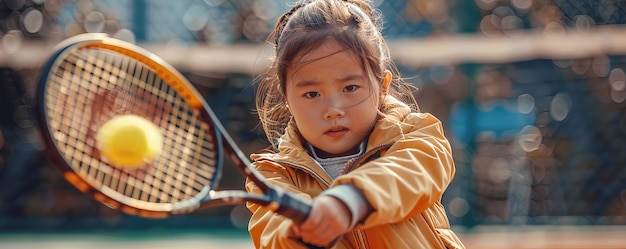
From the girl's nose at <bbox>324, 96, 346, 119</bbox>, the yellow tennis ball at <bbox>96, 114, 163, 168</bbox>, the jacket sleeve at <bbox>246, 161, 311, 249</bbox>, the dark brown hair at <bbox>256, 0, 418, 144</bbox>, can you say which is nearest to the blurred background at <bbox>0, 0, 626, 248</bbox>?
the dark brown hair at <bbox>256, 0, 418, 144</bbox>

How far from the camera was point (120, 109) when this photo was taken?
6.40 ft

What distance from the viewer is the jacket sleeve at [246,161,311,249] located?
5.88 feet

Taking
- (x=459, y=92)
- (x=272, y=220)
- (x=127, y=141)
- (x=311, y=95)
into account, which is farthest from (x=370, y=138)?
(x=459, y=92)

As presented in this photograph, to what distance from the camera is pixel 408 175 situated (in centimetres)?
180

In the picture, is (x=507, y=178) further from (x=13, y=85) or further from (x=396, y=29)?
(x=13, y=85)

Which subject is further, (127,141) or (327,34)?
(327,34)

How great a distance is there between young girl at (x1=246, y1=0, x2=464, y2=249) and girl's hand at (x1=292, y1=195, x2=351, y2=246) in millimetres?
108

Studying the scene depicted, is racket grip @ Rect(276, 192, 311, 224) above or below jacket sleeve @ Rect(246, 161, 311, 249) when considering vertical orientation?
above

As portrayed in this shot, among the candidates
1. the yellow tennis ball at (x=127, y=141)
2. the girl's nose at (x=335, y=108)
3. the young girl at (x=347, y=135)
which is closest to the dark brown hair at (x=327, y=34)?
the young girl at (x=347, y=135)

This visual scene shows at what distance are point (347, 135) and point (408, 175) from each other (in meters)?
0.23

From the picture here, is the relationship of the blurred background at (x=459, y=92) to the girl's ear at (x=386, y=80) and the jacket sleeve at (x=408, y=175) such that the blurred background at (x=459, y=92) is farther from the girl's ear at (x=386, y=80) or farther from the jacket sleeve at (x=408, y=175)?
the jacket sleeve at (x=408, y=175)

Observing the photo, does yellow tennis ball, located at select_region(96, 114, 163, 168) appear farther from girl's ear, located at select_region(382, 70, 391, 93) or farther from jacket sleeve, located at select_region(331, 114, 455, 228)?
girl's ear, located at select_region(382, 70, 391, 93)

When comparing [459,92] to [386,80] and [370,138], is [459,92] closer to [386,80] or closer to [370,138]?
[386,80]

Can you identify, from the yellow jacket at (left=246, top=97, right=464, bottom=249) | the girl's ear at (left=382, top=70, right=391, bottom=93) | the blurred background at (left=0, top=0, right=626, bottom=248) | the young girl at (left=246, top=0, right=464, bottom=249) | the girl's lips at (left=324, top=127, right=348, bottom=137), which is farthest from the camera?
the blurred background at (left=0, top=0, right=626, bottom=248)
